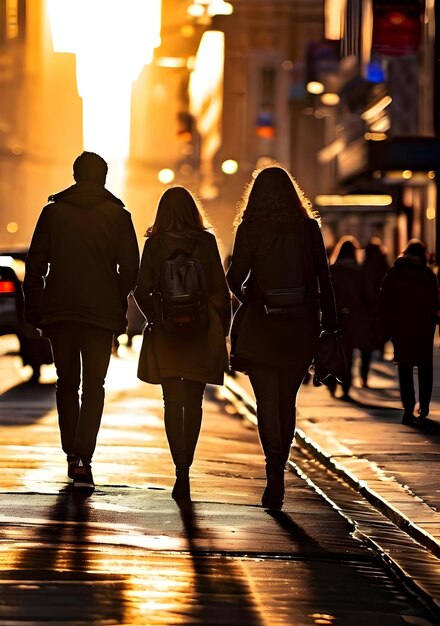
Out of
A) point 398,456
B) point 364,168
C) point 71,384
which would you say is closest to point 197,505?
point 71,384

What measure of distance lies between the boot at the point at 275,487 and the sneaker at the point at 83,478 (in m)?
1.05

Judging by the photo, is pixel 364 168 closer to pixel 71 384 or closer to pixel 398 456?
pixel 398 456

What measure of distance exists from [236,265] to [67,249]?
1161mm

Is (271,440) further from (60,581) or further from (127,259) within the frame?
(60,581)

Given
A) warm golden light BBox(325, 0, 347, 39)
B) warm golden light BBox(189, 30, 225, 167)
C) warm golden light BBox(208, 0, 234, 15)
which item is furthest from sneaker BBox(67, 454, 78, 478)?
warm golden light BBox(189, 30, 225, 167)

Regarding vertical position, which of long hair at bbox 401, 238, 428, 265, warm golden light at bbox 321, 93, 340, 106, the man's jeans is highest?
warm golden light at bbox 321, 93, 340, 106

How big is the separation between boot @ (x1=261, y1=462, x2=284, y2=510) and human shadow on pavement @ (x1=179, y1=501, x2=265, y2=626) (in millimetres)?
1447

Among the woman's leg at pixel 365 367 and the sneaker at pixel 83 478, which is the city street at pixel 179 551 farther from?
the woman's leg at pixel 365 367

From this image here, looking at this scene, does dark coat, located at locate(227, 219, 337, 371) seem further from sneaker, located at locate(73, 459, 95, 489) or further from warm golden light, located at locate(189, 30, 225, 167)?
warm golden light, located at locate(189, 30, 225, 167)

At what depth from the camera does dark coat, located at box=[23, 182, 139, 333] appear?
10828 mm

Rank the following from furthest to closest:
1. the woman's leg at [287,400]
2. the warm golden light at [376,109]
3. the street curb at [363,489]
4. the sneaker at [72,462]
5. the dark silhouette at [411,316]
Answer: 1. the warm golden light at [376,109]
2. the dark silhouette at [411,316]
3. the sneaker at [72,462]
4. the woman's leg at [287,400]
5. the street curb at [363,489]

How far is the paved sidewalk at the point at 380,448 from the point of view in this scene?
1031 centimetres

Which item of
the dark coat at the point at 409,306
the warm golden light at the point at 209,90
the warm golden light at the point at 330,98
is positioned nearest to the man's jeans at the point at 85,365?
the dark coat at the point at 409,306

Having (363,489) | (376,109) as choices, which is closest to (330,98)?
(376,109)
